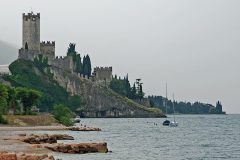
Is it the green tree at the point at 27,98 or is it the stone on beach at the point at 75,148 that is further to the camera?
the green tree at the point at 27,98

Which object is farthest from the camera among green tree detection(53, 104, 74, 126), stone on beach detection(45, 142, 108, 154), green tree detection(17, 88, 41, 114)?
green tree detection(53, 104, 74, 126)

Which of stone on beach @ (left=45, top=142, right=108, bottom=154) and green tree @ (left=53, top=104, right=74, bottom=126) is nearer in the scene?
stone on beach @ (left=45, top=142, right=108, bottom=154)

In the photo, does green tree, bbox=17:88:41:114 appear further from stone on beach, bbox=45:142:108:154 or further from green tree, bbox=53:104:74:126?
stone on beach, bbox=45:142:108:154

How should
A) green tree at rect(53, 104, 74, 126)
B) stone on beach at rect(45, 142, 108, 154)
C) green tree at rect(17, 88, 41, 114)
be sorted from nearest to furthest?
stone on beach at rect(45, 142, 108, 154)
green tree at rect(17, 88, 41, 114)
green tree at rect(53, 104, 74, 126)

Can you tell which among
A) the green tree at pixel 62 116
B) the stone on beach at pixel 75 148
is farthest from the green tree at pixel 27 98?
the stone on beach at pixel 75 148

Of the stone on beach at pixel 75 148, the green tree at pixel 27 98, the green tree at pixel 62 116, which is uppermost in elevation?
the green tree at pixel 27 98

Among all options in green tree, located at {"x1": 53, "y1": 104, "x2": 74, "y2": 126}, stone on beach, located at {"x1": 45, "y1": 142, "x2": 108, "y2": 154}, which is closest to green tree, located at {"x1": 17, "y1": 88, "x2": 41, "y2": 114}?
green tree, located at {"x1": 53, "y1": 104, "x2": 74, "y2": 126}

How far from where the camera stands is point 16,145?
6397cm

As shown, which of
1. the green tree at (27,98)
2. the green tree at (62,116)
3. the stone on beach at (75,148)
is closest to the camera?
the stone on beach at (75,148)

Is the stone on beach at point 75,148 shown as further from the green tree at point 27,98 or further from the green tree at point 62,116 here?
the green tree at point 62,116

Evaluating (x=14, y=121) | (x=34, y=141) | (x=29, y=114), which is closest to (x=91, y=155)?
(x=34, y=141)

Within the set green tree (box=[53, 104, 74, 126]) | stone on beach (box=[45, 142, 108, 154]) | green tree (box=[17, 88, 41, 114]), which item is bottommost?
stone on beach (box=[45, 142, 108, 154])

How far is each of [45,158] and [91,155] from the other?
563 inches

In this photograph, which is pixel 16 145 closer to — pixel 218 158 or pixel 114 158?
pixel 114 158
